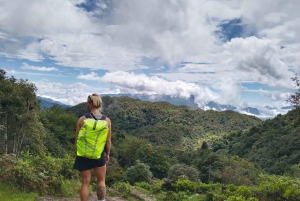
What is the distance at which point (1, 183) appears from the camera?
6.23 meters

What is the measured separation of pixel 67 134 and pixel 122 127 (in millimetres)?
149491

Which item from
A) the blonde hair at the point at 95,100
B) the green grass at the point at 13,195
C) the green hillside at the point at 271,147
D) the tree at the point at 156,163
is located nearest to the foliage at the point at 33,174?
the green grass at the point at 13,195

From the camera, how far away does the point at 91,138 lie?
13.9ft

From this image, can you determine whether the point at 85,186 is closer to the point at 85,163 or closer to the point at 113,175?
the point at 85,163

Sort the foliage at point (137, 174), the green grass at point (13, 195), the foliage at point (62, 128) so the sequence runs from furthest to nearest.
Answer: the foliage at point (62, 128), the foliage at point (137, 174), the green grass at point (13, 195)

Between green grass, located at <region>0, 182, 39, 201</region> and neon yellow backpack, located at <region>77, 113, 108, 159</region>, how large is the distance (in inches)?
101

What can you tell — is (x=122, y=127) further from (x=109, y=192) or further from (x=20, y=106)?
(x=109, y=192)

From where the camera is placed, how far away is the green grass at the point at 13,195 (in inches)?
224

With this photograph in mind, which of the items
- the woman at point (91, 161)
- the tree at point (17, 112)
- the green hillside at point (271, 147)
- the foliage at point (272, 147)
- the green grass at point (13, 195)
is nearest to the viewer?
the woman at point (91, 161)

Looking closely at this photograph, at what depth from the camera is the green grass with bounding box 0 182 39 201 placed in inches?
224

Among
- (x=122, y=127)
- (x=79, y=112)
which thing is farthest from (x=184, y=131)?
(x=79, y=112)

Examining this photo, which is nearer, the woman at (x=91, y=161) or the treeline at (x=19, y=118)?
the woman at (x=91, y=161)

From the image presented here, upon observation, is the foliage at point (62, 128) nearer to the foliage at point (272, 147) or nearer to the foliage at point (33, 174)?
the foliage at point (33, 174)

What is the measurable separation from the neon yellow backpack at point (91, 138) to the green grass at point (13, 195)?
2556 mm
